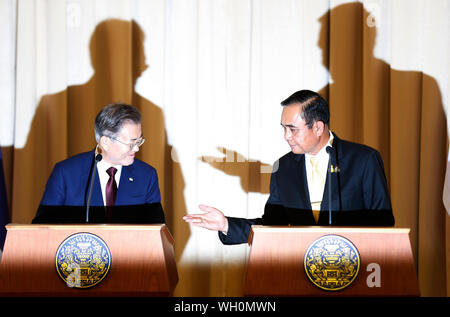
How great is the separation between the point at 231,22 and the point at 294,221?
1.75 m

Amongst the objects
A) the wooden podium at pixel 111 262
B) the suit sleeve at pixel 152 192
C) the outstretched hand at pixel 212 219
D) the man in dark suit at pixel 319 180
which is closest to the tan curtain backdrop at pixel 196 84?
the suit sleeve at pixel 152 192

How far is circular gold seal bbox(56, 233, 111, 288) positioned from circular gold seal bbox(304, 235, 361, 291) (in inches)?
27.1

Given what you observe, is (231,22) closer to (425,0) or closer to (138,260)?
(425,0)

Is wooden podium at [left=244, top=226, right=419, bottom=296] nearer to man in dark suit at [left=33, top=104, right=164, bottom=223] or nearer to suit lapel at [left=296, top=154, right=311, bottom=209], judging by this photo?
suit lapel at [left=296, top=154, right=311, bottom=209]

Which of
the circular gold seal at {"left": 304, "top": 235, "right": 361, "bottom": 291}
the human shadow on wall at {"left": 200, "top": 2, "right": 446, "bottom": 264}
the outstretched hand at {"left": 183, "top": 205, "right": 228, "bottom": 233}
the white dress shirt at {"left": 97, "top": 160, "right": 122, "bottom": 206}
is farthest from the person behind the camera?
the human shadow on wall at {"left": 200, "top": 2, "right": 446, "bottom": 264}

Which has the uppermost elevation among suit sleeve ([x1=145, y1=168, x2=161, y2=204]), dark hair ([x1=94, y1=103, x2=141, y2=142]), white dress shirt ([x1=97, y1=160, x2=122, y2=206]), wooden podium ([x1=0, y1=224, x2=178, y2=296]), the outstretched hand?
dark hair ([x1=94, y1=103, x2=141, y2=142])

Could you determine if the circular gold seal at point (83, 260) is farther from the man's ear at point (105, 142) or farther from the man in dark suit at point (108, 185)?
the man's ear at point (105, 142)

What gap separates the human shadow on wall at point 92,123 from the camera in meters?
3.76

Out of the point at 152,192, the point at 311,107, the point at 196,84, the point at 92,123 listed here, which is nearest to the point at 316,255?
the point at 311,107

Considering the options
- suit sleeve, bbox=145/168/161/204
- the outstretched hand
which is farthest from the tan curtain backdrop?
the outstretched hand

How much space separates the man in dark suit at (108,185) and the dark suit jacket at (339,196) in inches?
22.3

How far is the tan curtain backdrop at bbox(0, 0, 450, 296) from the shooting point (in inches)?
147
